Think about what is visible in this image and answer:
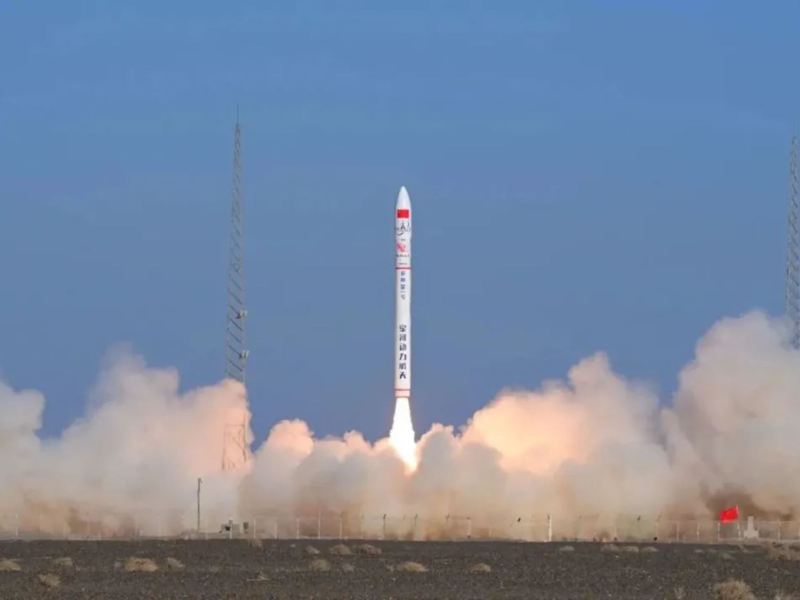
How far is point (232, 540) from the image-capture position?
237ft

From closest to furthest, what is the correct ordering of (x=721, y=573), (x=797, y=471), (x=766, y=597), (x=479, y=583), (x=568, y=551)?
(x=766, y=597), (x=479, y=583), (x=721, y=573), (x=568, y=551), (x=797, y=471)

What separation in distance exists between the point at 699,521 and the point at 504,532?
7391 millimetres

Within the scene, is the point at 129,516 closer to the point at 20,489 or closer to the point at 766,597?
the point at 20,489

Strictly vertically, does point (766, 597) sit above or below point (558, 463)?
below

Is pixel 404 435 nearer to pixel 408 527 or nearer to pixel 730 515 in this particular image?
pixel 408 527

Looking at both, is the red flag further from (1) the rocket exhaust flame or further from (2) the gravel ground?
(1) the rocket exhaust flame

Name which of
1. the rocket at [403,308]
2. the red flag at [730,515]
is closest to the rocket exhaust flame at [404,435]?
the rocket at [403,308]

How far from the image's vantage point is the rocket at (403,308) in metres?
76.3

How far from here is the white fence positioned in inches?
3024

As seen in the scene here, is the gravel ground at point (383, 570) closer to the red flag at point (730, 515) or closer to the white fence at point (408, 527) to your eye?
the white fence at point (408, 527)

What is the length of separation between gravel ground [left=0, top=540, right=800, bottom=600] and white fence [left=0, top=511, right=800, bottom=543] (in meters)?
4.68

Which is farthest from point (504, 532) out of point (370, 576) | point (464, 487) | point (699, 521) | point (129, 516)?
point (370, 576)

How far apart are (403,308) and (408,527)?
24.5 feet

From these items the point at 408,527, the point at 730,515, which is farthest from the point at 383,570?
the point at 730,515
